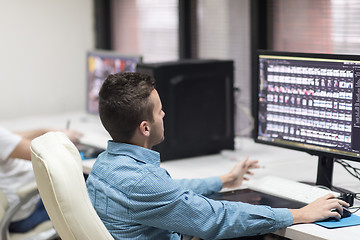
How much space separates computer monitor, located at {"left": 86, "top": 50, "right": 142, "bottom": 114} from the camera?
3068 millimetres

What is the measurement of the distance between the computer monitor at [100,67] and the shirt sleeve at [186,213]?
1491 mm

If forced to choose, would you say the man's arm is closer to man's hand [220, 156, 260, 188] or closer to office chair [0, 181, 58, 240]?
man's hand [220, 156, 260, 188]

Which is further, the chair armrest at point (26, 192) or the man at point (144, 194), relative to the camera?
the chair armrest at point (26, 192)

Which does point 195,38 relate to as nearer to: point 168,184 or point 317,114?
point 317,114

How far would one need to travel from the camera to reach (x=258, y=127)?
2.26 meters

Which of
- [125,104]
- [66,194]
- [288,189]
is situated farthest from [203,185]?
[66,194]

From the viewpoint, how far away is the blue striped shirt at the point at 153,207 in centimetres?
157

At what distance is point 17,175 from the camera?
270 cm

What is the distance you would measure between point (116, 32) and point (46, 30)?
0.60 meters

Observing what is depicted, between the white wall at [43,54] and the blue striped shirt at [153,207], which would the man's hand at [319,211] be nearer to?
the blue striped shirt at [153,207]

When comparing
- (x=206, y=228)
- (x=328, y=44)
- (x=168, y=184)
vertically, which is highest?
(x=328, y=44)

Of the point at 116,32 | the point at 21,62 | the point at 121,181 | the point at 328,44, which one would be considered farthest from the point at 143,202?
the point at 116,32

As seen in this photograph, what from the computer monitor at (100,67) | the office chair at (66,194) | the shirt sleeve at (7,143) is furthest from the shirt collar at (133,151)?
the computer monitor at (100,67)

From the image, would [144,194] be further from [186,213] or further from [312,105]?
[312,105]
